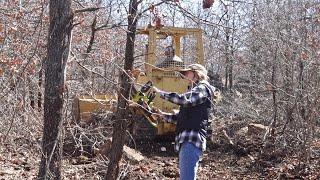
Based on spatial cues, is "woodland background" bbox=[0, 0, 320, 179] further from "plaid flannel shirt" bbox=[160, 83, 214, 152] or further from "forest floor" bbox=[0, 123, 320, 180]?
"plaid flannel shirt" bbox=[160, 83, 214, 152]

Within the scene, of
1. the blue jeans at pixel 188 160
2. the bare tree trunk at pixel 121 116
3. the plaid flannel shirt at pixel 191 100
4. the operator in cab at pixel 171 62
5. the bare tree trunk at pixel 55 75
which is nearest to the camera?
the bare tree trunk at pixel 55 75

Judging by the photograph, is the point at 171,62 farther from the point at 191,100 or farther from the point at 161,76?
the point at 191,100

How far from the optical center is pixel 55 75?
4.92 metres

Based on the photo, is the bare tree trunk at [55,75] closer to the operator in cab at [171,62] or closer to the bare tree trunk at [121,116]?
the bare tree trunk at [121,116]

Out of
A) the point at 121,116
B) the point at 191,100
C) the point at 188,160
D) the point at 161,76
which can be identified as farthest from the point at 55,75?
the point at 161,76

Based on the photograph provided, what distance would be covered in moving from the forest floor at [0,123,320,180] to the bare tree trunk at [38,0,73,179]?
49.8 inches

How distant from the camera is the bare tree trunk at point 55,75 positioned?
4.87 metres

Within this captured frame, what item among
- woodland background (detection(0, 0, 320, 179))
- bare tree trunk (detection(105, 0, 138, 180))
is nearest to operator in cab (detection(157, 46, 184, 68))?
woodland background (detection(0, 0, 320, 179))

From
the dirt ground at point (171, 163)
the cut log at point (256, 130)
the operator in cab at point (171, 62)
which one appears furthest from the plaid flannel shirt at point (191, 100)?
the cut log at point (256, 130)

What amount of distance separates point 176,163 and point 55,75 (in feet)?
14.4

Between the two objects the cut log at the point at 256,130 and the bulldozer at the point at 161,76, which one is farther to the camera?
the cut log at the point at 256,130

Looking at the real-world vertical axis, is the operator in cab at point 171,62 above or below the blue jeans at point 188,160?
above

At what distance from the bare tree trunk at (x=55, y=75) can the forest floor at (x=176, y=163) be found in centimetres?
126

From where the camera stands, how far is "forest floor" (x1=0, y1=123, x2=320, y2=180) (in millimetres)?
→ 7191
